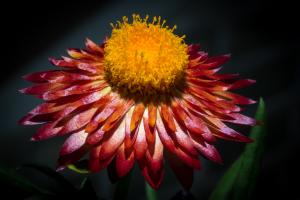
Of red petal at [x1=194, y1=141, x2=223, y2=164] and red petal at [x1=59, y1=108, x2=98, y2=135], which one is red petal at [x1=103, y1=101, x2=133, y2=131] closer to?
red petal at [x1=59, y1=108, x2=98, y2=135]

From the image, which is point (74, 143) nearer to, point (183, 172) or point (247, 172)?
point (183, 172)

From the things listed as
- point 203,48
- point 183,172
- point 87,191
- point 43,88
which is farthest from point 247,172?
point 203,48

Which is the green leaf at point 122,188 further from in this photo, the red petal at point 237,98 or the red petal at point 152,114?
the red petal at point 237,98

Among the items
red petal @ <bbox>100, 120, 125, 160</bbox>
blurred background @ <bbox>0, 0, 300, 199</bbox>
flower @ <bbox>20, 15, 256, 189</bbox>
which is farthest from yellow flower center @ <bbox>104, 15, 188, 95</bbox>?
blurred background @ <bbox>0, 0, 300, 199</bbox>

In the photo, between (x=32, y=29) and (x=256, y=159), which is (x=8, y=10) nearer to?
(x=32, y=29)

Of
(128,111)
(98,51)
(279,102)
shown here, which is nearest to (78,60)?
(98,51)

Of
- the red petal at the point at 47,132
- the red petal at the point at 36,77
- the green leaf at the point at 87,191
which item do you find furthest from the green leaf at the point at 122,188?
the red petal at the point at 36,77

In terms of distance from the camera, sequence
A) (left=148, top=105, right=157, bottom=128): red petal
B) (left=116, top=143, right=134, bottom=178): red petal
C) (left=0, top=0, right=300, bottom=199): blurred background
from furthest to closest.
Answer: (left=0, top=0, right=300, bottom=199): blurred background → (left=148, top=105, right=157, bottom=128): red petal → (left=116, top=143, right=134, bottom=178): red petal
